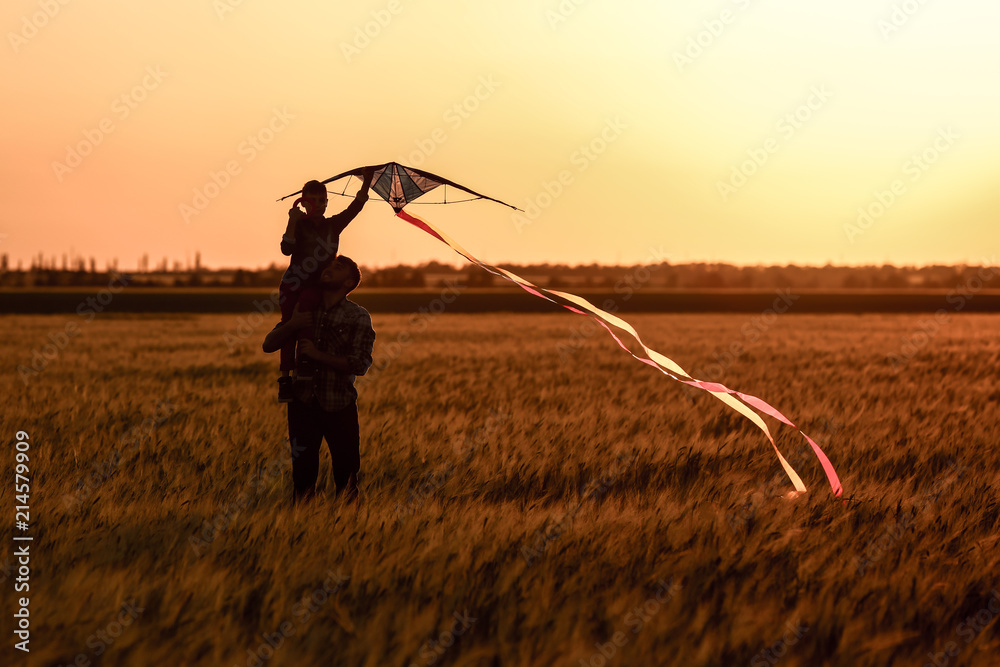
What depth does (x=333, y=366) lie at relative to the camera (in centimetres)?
423

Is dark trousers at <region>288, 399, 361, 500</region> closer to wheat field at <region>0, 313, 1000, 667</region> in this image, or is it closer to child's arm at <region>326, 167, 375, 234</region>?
wheat field at <region>0, 313, 1000, 667</region>

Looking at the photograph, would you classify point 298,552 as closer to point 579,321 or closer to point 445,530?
point 445,530

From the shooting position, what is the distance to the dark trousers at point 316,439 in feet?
14.5

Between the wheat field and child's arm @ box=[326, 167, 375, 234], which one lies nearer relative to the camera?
the wheat field

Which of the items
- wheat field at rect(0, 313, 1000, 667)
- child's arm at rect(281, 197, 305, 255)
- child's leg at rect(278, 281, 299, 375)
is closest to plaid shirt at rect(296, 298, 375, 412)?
child's leg at rect(278, 281, 299, 375)

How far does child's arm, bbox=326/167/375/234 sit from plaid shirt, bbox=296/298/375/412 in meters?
0.41

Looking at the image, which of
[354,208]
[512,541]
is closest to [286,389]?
[354,208]

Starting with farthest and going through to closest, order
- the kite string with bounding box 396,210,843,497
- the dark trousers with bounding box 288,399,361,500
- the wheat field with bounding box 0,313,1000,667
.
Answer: the dark trousers with bounding box 288,399,361,500 → the kite string with bounding box 396,210,843,497 → the wheat field with bounding box 0,313,1000,667

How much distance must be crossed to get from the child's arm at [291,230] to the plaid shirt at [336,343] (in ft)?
1.16

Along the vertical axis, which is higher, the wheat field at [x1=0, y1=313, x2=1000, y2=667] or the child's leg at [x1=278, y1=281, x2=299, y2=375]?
the child's leg at [x1=278, y1=281, x2=299, y2=375]

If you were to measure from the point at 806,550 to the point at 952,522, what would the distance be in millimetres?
1121

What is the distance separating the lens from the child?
168 inches

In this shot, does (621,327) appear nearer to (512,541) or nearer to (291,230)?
(512,541)

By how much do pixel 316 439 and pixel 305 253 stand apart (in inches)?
40.0
